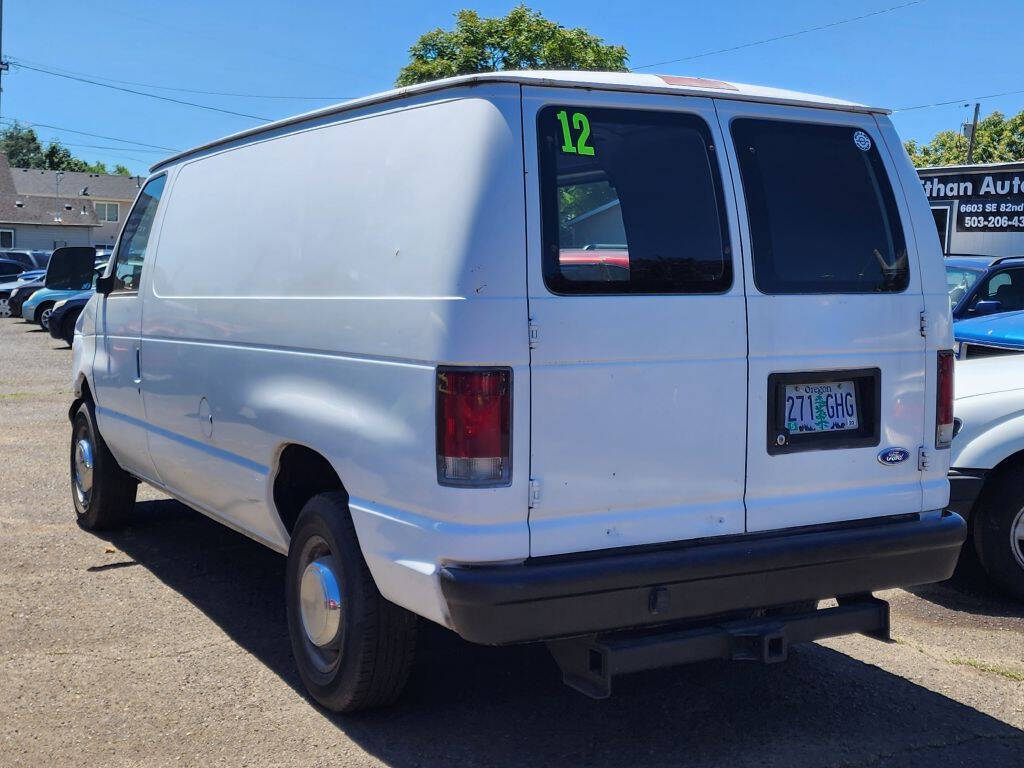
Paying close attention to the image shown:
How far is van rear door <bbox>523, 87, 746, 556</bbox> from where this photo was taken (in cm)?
363

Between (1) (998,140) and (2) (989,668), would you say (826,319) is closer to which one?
(2) (989,668)

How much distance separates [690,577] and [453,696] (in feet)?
4.35

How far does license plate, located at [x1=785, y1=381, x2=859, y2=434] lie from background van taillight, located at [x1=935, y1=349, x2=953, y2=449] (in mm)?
397

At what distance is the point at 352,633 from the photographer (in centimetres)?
407

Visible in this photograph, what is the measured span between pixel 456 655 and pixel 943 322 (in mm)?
2484

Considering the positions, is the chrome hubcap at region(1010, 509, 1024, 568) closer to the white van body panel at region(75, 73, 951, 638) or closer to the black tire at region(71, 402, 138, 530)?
the white van body panel at region(75, 73, 951, 638)

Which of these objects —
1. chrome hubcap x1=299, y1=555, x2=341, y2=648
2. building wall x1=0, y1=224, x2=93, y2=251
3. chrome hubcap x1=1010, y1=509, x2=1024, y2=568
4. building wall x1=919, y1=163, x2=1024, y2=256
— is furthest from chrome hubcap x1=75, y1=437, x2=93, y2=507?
building wall x1=0, y1=224, x2=93, y2=251

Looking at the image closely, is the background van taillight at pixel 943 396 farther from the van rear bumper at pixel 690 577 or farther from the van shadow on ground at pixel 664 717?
the van shadow on ground at pixel 664 717

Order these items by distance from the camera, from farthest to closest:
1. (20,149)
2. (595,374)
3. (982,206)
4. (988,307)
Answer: (20,149) < (982,206) < (988,307) < (595,374)

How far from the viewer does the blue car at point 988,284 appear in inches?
407

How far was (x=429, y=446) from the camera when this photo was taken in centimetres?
359

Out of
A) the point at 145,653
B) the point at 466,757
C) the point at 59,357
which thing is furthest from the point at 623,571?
the point at 59,357

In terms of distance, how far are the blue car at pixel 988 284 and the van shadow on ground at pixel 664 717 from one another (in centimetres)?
614

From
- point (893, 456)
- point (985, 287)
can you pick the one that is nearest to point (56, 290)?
point (893, 456)
